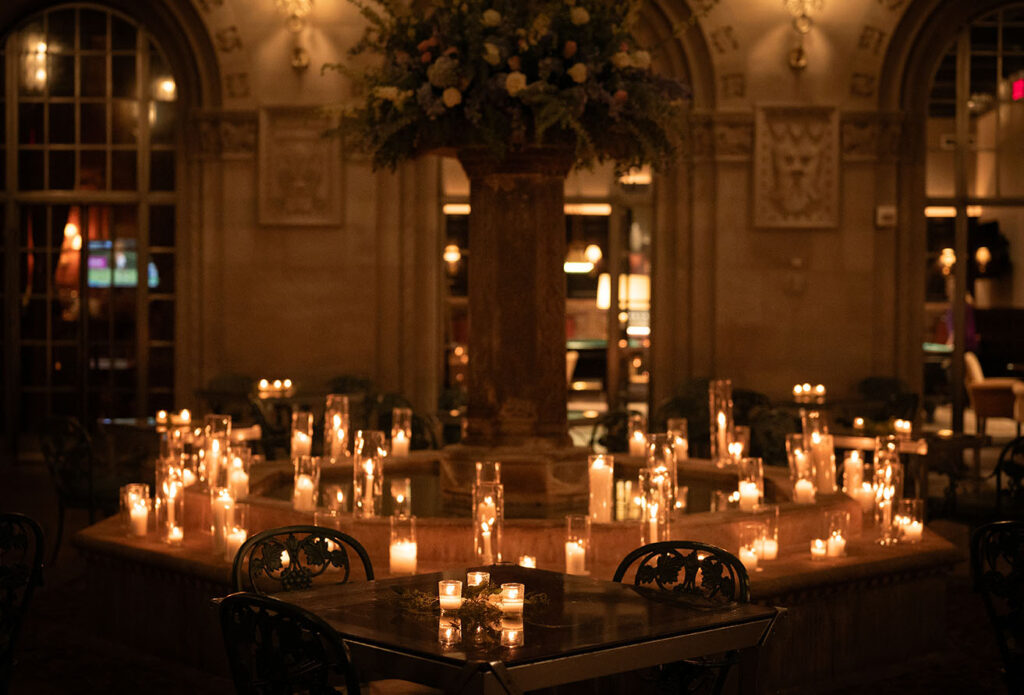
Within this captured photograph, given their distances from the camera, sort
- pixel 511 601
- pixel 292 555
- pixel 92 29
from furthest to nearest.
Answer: pixel 92 29
pixel 292 555
pixel 511 601

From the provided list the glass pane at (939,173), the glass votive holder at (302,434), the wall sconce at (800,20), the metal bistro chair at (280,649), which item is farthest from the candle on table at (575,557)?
the glass pane at (939,173)

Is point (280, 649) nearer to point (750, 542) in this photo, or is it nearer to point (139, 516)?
point (750, 542)

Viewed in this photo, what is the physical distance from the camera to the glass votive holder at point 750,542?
→ 5.27 metres

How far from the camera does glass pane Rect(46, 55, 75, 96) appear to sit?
12008mm

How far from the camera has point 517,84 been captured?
5648mm

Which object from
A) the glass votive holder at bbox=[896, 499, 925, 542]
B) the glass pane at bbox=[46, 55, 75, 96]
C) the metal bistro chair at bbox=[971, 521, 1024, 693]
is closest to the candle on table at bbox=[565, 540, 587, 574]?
the metal bistro chair at bbox=[971, 521, 1024, 693]

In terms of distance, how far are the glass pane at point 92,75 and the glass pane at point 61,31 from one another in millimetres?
170

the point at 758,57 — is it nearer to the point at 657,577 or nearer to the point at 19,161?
the point at 19,161

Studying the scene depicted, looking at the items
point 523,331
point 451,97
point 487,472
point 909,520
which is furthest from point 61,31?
point 909,520

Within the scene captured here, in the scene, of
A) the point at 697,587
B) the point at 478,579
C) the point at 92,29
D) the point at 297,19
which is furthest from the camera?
the point at 92,29

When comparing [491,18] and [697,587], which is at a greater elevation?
[491,18]

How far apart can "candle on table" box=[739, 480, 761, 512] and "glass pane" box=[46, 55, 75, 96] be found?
8326mm

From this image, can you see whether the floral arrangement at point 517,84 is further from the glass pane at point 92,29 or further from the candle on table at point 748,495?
the glass pane at point 92,29

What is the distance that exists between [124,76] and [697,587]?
943 centimetres
